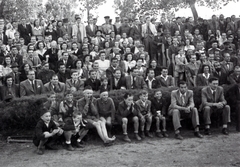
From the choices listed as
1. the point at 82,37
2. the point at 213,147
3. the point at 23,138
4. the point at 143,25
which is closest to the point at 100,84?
the point at 23,138

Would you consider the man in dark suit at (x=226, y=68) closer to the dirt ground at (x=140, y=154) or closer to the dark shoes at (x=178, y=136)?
the dirt ground at (x=140, y=154)


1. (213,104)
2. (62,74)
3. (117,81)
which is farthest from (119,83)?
(213,104)

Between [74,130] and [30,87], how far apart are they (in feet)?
9.10

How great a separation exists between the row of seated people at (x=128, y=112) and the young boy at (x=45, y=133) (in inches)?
1.2

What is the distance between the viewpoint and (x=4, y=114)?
8.29m

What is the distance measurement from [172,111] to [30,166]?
3.90 meters

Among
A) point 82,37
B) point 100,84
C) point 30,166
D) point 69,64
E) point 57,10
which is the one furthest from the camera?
point 57,10

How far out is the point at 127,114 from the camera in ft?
27.4

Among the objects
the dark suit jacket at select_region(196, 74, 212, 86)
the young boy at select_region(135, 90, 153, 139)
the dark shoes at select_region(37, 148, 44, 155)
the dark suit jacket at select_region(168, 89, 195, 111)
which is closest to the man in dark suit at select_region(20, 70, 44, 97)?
the dark shoes at select_region(37, 148, 44, 155)

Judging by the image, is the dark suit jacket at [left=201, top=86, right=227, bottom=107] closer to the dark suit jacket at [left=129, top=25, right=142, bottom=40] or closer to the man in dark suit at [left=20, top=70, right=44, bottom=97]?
the man in dark suit at [left=20, top=70, right=44, bottom=97]

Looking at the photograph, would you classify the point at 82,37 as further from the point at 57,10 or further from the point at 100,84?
the point at 57,10

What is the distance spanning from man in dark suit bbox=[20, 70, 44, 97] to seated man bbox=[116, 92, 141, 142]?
2.79m

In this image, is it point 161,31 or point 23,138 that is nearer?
point 23,138

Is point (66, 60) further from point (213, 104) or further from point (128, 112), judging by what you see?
point (213, 104)
